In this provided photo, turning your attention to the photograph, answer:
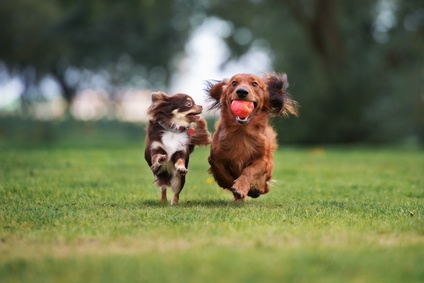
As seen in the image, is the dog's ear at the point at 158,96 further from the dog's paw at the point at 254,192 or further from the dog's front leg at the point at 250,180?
the dog's paw at the point at 254,192

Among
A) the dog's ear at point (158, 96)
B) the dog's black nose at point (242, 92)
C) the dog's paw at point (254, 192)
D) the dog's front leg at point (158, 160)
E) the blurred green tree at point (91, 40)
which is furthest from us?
the blurred green tree at point (91, 40)

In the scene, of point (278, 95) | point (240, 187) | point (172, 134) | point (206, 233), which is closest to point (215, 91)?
point (278, 95)

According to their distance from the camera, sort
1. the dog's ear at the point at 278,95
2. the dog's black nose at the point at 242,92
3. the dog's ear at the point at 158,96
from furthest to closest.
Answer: the dog's ear at the point at 278,95 → the dog's ear at the point at 158,96 → the dog's black nose at the point at 242,92

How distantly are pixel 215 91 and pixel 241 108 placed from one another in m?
0.74

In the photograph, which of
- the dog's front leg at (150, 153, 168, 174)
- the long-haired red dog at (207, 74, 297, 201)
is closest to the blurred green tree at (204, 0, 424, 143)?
the long-haired red dog at (207, 74, 297, 201)

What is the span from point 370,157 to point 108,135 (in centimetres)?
1699

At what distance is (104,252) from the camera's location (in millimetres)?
4027

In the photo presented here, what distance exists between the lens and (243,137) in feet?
22.2

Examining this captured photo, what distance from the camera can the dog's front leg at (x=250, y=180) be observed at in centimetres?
639

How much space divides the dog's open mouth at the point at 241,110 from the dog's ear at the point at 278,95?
0.59 meters

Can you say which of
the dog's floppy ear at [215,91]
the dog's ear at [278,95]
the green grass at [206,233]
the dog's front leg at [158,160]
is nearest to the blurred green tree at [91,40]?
the green grass at [206,233]

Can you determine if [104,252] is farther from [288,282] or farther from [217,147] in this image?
[217,147]

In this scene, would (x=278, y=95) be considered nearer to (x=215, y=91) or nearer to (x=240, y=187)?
(x=215, y=91)

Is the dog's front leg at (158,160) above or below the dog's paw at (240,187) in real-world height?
above
